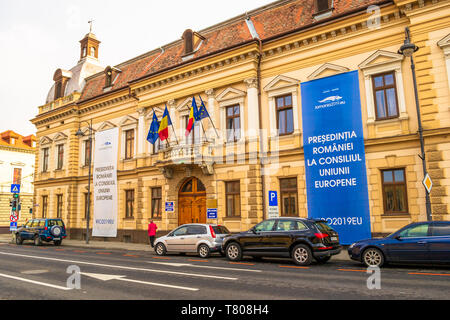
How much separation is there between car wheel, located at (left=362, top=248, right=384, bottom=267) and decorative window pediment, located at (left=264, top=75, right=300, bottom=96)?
10.3 metres

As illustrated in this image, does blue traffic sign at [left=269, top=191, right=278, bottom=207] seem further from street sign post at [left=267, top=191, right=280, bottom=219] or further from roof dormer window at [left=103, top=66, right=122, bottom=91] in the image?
roof dormer window at [left=103, top=66, right=122, bottom=91]

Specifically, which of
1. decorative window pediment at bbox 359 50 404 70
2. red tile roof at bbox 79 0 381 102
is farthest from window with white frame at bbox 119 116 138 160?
decorative window pediment at bbox 359 50 404 70

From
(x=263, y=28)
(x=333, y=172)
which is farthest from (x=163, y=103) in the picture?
(x=333, y=172)

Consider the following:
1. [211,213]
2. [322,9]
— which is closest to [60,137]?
[211,213]

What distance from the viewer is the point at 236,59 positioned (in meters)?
20.6

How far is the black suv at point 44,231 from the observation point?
958 inches

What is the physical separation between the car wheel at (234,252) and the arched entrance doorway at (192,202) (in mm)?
7319

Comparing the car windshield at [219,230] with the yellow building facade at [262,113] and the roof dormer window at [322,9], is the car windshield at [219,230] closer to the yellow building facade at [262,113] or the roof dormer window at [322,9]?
the yellow building facade at [262,113]

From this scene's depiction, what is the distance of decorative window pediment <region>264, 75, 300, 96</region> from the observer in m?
19.0

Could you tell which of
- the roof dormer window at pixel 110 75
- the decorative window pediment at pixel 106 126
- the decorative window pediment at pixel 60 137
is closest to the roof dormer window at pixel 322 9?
the decorative window pediment at pixel 106 126

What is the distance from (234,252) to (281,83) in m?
10.0

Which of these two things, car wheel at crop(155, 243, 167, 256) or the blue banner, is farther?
car wheel at crop(155, 243, 167, 256)

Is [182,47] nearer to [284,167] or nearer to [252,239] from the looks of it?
[284,167]
